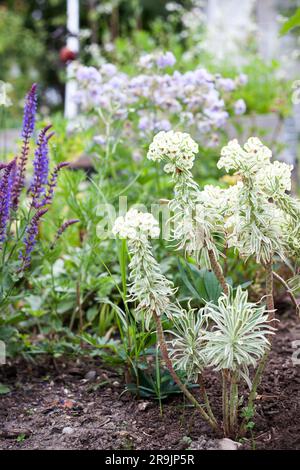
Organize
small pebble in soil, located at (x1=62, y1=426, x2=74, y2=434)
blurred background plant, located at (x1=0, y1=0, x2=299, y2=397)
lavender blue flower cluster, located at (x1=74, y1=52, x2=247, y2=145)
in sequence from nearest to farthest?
small pebble in soil, located at (x1=62, y1=426, x2=74, y2=434) → blurred background plant, located at (x1=0, y1=0, x2=299, y2=397) → lavender blue flower cluster, located at (x1=74, y1=52, x2=247, y2=145)

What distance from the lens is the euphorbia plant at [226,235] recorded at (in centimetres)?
141

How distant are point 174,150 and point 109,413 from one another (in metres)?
0.79

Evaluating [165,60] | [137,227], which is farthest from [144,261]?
[165,60]

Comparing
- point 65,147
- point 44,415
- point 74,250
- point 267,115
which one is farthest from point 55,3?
point 44,415

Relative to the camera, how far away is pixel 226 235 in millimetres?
1549

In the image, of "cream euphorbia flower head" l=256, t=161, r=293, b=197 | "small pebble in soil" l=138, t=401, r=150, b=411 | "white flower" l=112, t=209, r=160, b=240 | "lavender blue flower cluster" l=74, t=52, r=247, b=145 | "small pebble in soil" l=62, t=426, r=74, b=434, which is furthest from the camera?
"lavender blue flower cluster" l=74, t=52, r=247, b=145

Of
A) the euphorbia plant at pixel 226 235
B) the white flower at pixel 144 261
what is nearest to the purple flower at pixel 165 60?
the euphorbia plant at pixel 226 235

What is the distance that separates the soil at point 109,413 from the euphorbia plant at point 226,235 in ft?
0.37

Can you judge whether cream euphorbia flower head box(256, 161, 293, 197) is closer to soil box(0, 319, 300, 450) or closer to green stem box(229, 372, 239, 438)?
green stem box(229, 372, 239, 438)

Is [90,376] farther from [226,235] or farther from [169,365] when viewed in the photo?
[226,235]

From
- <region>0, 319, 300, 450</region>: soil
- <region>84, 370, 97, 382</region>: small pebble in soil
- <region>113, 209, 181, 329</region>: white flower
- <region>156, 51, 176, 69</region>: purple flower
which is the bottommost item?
<region>0, 319, 300, 450</region>: soil

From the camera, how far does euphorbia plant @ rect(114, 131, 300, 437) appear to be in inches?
55.7

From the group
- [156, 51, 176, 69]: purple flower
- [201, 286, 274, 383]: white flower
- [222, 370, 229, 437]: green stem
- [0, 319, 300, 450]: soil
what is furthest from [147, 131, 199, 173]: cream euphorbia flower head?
[156, 51, 176, 69]: purple flower

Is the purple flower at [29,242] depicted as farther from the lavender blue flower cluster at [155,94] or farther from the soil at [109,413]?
the lavender blue flower cluster at [155,94]
